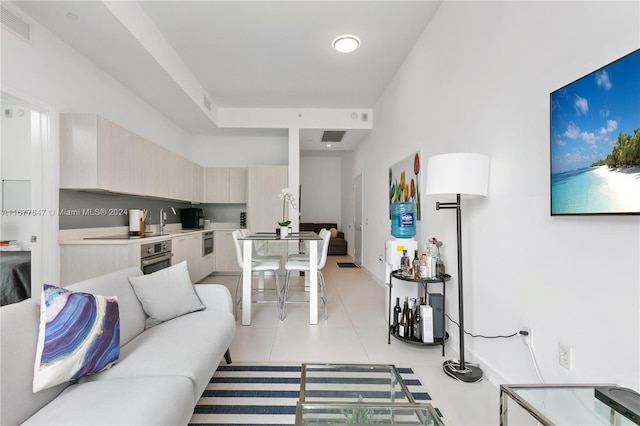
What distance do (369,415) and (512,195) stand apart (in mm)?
1609

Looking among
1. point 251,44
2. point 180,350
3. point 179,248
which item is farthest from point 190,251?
point 180,350

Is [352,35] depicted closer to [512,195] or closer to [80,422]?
[512,195]

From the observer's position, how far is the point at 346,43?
3.55 meters

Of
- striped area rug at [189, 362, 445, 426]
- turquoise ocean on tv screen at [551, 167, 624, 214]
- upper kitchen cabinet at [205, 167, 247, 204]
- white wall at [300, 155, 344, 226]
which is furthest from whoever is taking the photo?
white wall at [300, 155, 344, 226]

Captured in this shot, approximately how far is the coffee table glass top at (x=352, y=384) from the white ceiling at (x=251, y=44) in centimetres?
315

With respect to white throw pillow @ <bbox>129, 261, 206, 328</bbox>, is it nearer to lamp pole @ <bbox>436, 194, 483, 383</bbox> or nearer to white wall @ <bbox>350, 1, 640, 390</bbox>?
lamp pole @ <bbox>436, 194, 483, 383</bbox>

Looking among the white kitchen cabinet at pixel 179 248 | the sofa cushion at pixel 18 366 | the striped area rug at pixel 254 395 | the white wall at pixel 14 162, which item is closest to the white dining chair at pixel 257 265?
the white kitchen cabinet at pixel 179 248

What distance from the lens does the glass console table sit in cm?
106

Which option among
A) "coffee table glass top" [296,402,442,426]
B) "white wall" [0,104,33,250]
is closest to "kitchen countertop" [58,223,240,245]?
"white wall" [0,104,33,250]

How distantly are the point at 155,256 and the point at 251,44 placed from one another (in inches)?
110

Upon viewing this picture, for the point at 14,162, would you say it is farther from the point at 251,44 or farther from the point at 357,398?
the point at 357,398

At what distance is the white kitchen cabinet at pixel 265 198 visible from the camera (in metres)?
5.93

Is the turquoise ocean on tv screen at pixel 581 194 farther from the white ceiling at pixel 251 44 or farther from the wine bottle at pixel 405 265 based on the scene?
the white ceiling at pixel 251 44

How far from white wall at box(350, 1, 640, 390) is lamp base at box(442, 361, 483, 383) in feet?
0.30
